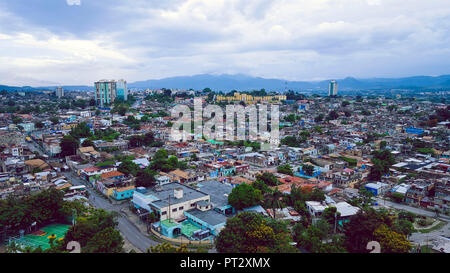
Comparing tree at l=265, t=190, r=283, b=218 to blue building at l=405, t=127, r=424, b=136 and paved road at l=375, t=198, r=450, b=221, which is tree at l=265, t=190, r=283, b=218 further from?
blue building at l=405, t=127, r=424, b=136

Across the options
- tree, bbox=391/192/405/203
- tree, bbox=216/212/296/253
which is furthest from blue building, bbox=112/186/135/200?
tree, bbox=391/192/405/203

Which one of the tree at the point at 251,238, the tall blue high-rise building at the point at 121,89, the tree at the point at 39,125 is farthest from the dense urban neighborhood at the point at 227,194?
the tall blue high-rise building at the point at 121,89

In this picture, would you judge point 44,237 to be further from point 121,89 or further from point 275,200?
point 121,89

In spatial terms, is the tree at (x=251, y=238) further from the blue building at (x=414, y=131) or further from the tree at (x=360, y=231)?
the blue building at (x=414, y=131)
